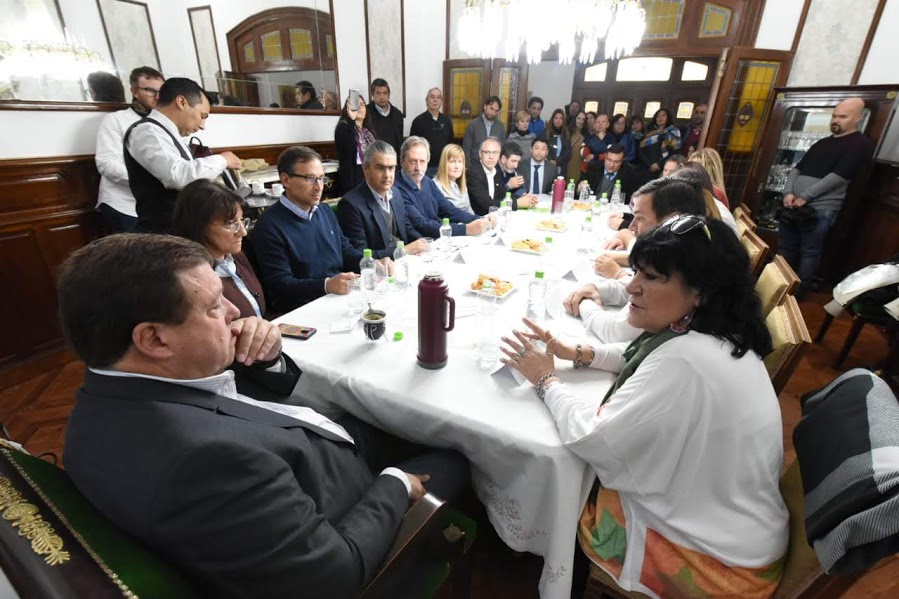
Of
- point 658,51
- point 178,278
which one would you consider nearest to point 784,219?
point 658,51

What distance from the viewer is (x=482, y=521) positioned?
1550 mm

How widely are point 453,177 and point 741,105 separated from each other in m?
3.57

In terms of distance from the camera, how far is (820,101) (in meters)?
3.99

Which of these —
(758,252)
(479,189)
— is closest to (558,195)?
(479,189)

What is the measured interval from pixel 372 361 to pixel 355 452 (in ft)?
0.89

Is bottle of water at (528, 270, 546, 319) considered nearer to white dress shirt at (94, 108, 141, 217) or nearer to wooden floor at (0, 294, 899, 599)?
wooden floor at (0, 294, 899, 599)

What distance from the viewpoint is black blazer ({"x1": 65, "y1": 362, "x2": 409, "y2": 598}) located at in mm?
607

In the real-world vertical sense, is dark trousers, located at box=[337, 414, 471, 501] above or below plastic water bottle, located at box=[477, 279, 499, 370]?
below

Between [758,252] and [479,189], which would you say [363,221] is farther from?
[758,252]

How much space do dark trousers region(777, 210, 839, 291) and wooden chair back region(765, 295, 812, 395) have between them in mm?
3338

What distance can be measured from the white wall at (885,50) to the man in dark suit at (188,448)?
5.81 m

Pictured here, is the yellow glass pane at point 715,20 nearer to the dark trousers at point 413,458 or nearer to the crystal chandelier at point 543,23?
the crystal chandelier at point 543,23

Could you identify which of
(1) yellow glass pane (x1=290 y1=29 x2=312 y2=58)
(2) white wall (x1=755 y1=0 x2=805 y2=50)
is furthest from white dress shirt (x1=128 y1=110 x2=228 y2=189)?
(2) white wall (x1=755 y1=0 x2=805 y2=50)

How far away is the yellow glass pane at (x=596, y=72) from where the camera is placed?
7.43 m
